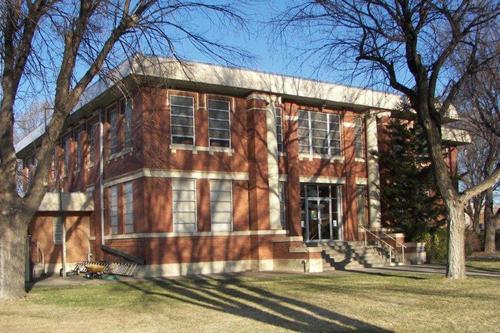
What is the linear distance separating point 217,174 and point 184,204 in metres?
1.82

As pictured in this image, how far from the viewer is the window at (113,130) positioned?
24.7 m

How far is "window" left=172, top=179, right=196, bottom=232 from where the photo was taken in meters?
22.4

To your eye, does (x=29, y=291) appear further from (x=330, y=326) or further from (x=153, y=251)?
(x=330, y=326)

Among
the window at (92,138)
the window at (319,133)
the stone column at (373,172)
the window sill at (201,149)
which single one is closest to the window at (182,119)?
the window sill at (201,149)

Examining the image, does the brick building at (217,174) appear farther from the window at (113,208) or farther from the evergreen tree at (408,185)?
the evergreen tree at (408,185)

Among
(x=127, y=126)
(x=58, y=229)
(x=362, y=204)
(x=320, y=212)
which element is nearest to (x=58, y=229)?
(x=58, y=229)

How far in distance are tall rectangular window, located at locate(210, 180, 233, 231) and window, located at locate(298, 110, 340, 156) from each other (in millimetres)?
4359

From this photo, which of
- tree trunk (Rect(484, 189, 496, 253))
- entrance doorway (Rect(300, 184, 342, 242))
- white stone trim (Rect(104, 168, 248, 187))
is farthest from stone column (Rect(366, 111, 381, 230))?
tree trunk (Rect(484, 189, 496, 253))

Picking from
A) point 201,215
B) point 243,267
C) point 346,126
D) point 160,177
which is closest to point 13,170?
point 160,177

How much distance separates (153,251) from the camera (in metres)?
21.5

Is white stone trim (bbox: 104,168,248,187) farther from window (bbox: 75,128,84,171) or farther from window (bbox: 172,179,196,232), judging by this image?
window (bbox: 75,128,84,171)

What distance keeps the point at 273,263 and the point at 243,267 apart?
121 cm

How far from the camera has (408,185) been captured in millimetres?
27312

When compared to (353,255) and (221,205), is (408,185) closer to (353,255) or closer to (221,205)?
(353,255)
